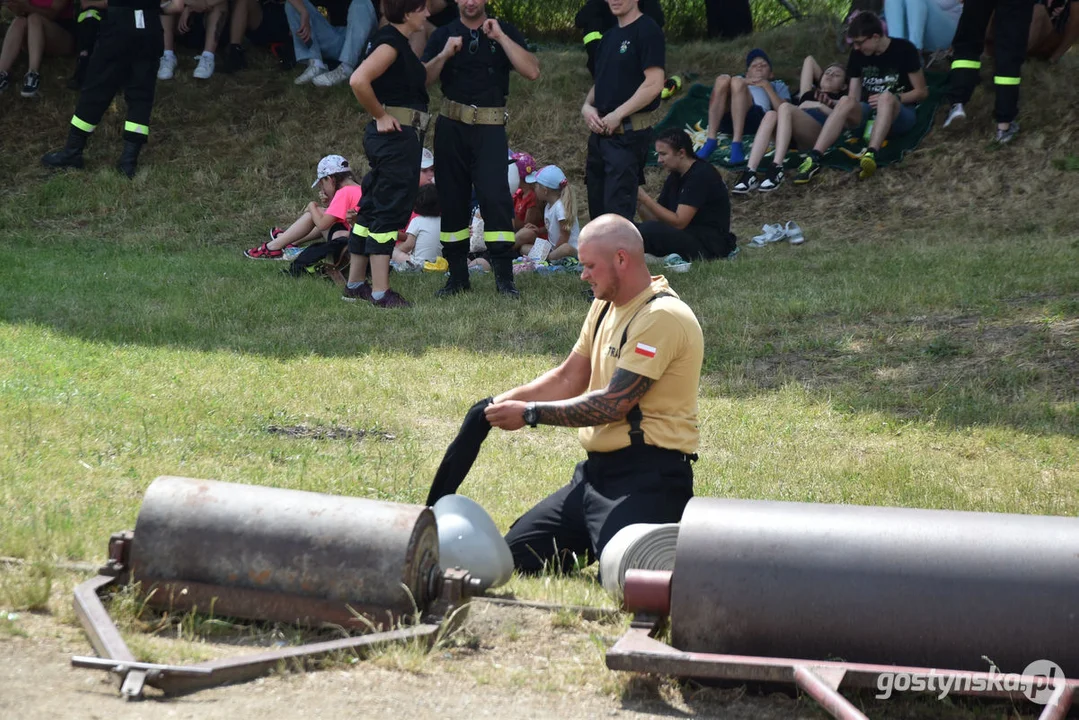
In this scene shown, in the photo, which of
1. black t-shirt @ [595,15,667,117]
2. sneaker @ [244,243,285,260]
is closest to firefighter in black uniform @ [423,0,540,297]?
black t-shirt @ [595,15,667,117]

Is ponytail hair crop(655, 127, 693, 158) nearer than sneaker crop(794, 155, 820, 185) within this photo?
Yes

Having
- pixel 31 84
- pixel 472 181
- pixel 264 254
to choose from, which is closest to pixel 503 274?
pixel 472 181

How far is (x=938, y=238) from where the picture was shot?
38.2 feet

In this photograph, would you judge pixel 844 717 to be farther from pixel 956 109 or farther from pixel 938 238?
pixel 956 109

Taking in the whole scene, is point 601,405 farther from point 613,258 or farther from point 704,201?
point 704,201

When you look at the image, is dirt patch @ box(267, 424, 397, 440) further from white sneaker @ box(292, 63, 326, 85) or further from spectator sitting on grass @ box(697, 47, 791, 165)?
white sneaker @ box(292, 63, 326, 85)

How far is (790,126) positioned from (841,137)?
616mm

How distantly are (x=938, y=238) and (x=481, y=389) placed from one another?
5820 millimetres

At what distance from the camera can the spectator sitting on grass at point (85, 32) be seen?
13.8 m

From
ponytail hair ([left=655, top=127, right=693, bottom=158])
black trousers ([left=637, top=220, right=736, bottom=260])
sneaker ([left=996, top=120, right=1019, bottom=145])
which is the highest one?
sneaker ([left=996, top=120, right=1019, bottom=145])

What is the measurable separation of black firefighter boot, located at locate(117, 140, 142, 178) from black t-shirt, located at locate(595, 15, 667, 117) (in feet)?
20.7

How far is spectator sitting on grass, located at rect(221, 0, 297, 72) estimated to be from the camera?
16031 millimetres

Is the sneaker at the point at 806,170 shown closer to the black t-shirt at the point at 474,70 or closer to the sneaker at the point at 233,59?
the black t-shirt at the point at 474,70

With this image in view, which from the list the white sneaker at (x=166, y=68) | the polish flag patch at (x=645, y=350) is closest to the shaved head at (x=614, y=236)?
the polish flag patch at (x=645, y=350)
